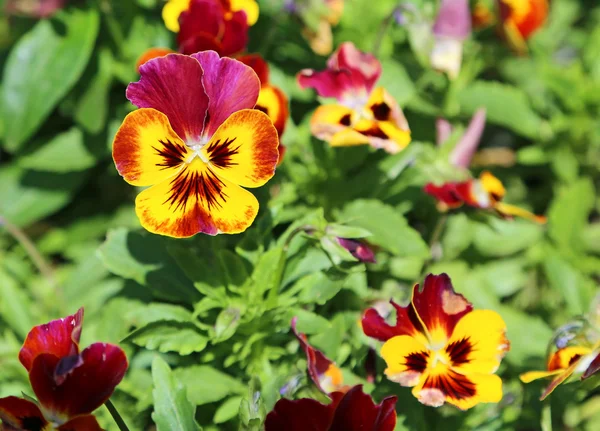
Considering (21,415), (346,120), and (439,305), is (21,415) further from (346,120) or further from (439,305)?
(346,120)

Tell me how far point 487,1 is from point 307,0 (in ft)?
2.43

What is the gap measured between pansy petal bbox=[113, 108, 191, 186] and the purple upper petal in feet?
3.39

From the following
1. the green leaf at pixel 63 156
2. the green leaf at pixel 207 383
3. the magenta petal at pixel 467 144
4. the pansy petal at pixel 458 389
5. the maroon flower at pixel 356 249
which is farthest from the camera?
the green leaf at pixel 63 156

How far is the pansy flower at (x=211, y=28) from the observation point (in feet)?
4.87

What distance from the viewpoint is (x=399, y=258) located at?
1939 mm

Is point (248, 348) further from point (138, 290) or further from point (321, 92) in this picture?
point (321, 92)

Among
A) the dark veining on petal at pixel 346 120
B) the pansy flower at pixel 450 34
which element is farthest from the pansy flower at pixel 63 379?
the pansy flower at pixel 450 34

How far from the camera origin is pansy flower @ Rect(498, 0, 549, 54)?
224 centimetres

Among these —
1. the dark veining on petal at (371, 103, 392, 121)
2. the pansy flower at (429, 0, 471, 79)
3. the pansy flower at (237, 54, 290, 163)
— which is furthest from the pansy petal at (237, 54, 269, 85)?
the pansy flower at (429, 0, 471, 79)

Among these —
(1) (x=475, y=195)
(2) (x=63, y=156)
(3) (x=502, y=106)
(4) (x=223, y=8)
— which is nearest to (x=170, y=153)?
(4) (x=223, y=8)

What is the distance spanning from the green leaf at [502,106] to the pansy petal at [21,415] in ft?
4.97

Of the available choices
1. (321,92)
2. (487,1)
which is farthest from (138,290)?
(487,1)

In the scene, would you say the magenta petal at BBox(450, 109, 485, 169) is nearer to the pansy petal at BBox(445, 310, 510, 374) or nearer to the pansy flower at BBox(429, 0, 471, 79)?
the pansy flower at BBox(429, 0, 471, 79)

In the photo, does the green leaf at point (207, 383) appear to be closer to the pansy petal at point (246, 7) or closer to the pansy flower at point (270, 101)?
the pansy flower at point (270, 101)
